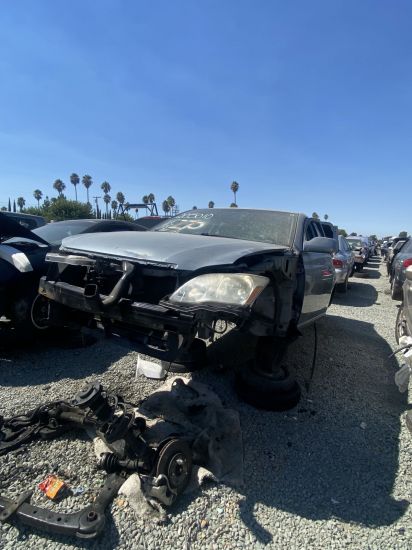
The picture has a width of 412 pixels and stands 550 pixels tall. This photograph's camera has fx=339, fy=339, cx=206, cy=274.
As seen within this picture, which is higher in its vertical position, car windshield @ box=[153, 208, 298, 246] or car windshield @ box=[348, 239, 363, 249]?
car windshield @ box=[153, 208, 298, 246]

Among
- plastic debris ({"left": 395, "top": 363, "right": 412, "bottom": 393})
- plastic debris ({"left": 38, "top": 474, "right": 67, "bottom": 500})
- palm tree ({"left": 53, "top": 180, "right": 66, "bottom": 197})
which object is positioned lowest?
plastic debris ({"left": 38, "top": 474, "right": 67, "bottom": 500})

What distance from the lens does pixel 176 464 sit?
196cm

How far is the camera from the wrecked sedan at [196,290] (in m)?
1.99

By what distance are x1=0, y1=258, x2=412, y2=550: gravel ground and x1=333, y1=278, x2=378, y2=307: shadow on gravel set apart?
4270 mm

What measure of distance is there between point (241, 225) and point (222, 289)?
1.80 m

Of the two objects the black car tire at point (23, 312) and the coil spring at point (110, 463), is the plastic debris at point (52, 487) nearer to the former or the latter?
Answer: the coil spring at point (110, 463)

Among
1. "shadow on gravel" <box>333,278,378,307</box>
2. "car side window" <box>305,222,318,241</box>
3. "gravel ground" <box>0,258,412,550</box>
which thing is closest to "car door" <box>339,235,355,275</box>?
"shadow on gravel" <box>333,278,378,307</box>

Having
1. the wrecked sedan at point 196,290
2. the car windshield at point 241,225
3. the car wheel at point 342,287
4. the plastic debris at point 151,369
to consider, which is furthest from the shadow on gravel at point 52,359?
the car wheel at point 342,287

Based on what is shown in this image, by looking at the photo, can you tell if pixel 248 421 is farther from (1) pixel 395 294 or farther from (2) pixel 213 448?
(1) pixel 395 294

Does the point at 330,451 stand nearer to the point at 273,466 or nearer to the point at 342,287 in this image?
the point at 273,466

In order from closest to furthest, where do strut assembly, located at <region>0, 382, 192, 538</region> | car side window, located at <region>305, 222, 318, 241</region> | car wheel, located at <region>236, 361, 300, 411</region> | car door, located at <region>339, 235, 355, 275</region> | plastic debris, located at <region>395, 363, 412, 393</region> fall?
strut assembly, located at <region>0, 382, 192, 538</region>, plastic debris, located at <region>395, 363, 412, 393</region>, car wheel, located at <region>236, 361, 300, 411</region>, car side window, located at <region>305, 222, 318, 241</region>, car door, located at <region>339, 235, 355, 275</region>

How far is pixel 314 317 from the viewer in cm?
400

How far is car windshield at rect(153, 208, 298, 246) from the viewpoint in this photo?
345 cm

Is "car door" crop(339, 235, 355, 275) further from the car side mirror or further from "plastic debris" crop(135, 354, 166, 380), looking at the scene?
"plastic debris" crop(135, 354, 166, 380)
